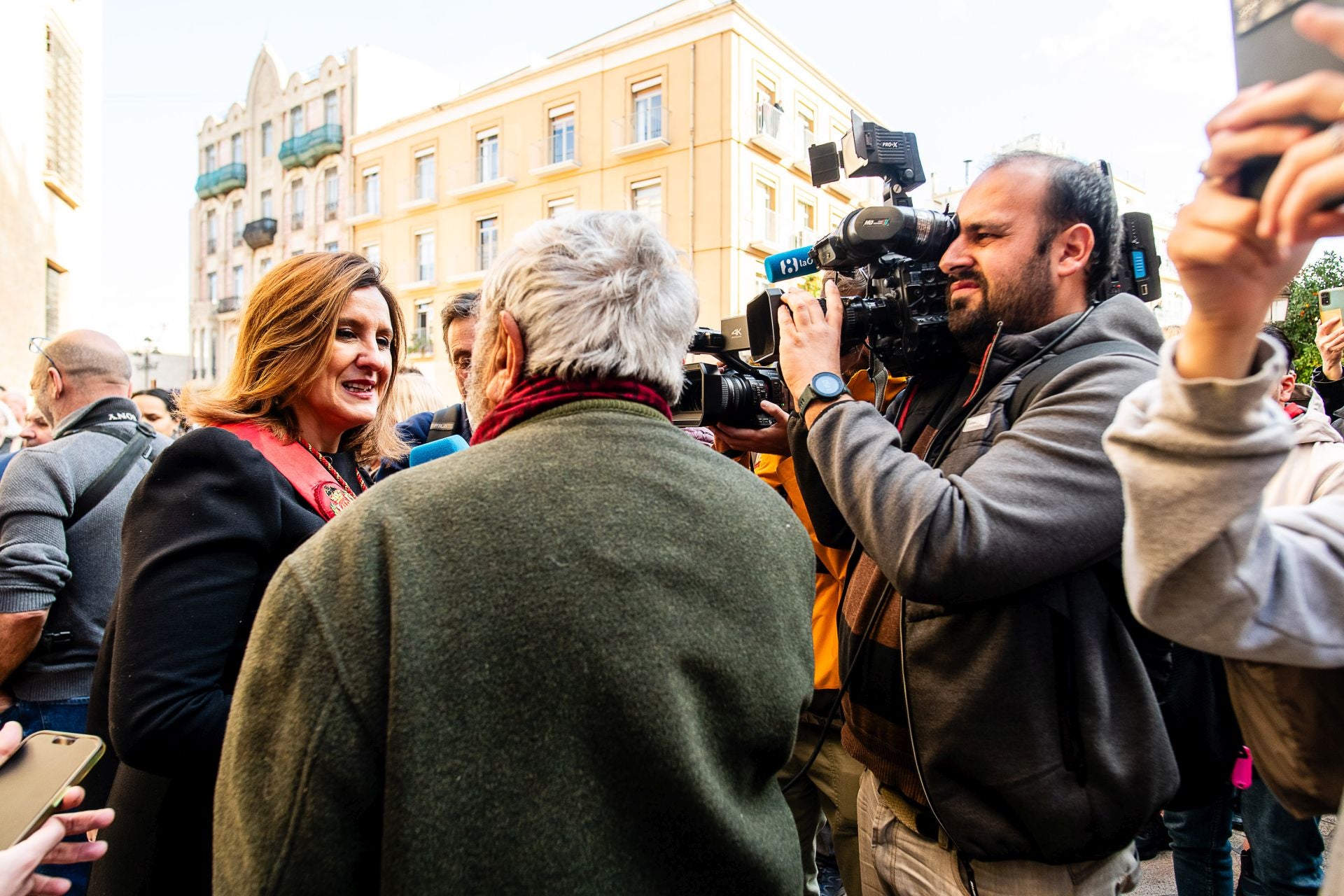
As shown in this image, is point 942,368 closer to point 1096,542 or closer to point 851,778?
point 1096,542

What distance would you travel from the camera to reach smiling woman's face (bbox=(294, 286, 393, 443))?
192 centimetres

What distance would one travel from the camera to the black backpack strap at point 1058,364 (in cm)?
155

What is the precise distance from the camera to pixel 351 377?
77.8 inches

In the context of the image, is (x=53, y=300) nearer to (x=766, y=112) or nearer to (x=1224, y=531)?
(x=1224, y=531)

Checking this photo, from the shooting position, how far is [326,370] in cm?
191

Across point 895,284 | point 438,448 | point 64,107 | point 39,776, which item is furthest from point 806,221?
point 39,776

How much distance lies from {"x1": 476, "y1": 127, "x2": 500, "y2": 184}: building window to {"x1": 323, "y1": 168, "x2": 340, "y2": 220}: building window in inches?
243

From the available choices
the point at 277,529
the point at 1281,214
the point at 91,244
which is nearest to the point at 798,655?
the point at 1281,214

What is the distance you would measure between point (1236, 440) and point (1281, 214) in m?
0.24

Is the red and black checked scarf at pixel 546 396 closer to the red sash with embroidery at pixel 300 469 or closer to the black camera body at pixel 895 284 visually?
the red sash with embroidery at pixel 300 469

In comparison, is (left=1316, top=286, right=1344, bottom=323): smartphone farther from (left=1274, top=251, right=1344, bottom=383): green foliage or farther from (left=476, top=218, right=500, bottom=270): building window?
(left=476, top=218, right=500, bottom=270): building window

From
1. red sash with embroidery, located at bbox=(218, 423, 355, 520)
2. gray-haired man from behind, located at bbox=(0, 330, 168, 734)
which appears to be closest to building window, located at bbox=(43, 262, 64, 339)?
gray-haired man from behind, located at bbox=(0, 330, 168, 734)

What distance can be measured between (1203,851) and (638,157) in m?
18.0

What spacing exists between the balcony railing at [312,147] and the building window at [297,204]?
23.5 inches
